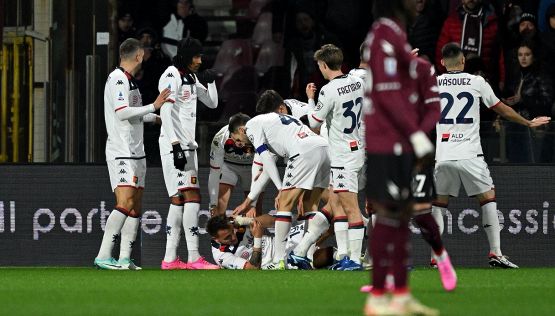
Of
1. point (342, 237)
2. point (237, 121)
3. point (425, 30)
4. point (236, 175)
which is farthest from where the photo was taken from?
point (425, 30)

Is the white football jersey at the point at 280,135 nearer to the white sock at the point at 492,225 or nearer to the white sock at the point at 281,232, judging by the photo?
the white sock at the point at 281,232

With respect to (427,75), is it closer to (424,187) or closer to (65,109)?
(424,187)

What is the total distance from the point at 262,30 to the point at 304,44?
75 cm

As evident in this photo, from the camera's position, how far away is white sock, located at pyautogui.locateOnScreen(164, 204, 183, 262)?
13242mm

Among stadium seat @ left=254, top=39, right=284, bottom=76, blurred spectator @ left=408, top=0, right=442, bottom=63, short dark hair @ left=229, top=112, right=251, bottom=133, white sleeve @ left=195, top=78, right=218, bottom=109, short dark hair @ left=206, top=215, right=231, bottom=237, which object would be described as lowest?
short dark hair @ left=206, top=215, right=231, bottom=237

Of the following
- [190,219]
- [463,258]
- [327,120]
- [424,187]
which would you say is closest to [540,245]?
[463,258]

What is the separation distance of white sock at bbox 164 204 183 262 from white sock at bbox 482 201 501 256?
127 inches

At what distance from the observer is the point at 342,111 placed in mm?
12414

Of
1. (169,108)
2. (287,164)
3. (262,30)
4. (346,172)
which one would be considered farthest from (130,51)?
(262,30)

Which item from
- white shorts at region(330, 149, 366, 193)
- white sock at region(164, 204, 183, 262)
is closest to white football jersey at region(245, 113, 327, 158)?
white shorts at region(330, 149, 366, 193)

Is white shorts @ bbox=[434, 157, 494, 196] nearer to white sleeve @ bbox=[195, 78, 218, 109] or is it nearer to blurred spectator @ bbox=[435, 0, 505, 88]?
white sleeve @ bbox=[195, 78, 218, 109]

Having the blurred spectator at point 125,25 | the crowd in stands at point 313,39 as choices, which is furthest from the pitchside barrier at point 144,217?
the blurred spectator at point 125,25

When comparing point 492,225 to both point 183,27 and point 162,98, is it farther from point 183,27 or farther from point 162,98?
point 183,27

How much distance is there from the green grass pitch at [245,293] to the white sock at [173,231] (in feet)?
3.06
